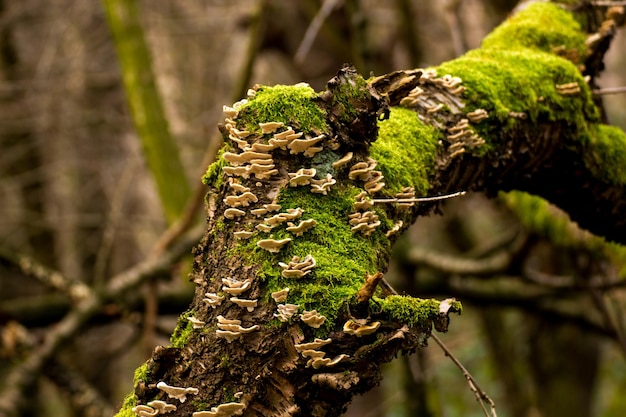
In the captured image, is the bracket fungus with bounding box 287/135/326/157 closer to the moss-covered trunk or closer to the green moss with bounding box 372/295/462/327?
the moss-covered trunk

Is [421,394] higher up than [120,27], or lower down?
lower down

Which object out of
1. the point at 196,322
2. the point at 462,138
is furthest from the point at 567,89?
the point at 196,322

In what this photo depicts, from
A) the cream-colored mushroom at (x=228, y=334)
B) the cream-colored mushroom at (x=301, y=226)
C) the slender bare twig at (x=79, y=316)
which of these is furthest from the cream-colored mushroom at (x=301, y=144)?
the slender bare twig at (x=79, y=316)

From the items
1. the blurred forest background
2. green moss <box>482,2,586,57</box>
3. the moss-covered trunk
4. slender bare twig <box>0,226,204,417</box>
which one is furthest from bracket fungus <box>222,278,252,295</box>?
slender bare twig <box>0,226,204,417</box>

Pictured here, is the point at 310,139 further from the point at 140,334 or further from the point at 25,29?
the point at 25,29

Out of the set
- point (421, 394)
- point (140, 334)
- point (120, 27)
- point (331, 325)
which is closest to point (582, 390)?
point (421, 394)

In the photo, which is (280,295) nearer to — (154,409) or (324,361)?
(324,361)
